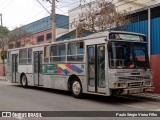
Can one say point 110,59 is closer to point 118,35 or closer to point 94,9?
point 118,35

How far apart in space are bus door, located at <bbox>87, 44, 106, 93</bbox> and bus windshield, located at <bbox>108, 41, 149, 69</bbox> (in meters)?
0.50

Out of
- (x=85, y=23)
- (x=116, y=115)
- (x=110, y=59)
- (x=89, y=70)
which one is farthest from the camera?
(x=85, y=23)

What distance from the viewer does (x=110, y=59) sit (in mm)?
12469

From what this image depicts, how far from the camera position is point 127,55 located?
12.9 m

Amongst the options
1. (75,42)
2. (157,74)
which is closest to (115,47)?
(75,42)

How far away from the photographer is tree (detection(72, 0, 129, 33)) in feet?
59.7

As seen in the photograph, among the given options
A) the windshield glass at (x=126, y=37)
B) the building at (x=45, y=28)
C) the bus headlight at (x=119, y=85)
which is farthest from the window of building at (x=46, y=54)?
the building at (x=45, y=28)

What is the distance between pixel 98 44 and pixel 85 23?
649cm

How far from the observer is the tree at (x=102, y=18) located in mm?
18203

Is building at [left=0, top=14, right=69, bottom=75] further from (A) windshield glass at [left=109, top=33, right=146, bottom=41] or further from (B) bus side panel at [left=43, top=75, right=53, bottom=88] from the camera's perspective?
(A) windshield glass at [left=109, top=33, right=146, bottom=41]

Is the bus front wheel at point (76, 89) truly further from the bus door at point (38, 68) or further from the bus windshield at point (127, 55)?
the bus door at point (38, 68)

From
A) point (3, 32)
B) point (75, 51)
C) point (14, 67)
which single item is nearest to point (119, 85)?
point (75, 51)

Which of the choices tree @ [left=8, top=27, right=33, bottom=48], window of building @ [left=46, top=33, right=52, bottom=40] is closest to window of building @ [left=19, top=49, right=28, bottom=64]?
tree @ [left=8, top=27, right=33, bottom=48]

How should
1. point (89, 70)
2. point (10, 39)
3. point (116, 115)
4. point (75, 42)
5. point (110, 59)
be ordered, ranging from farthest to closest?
point (10, 39), point (75, 42), point (89, 70), point (110, 59), point (116, 115)
